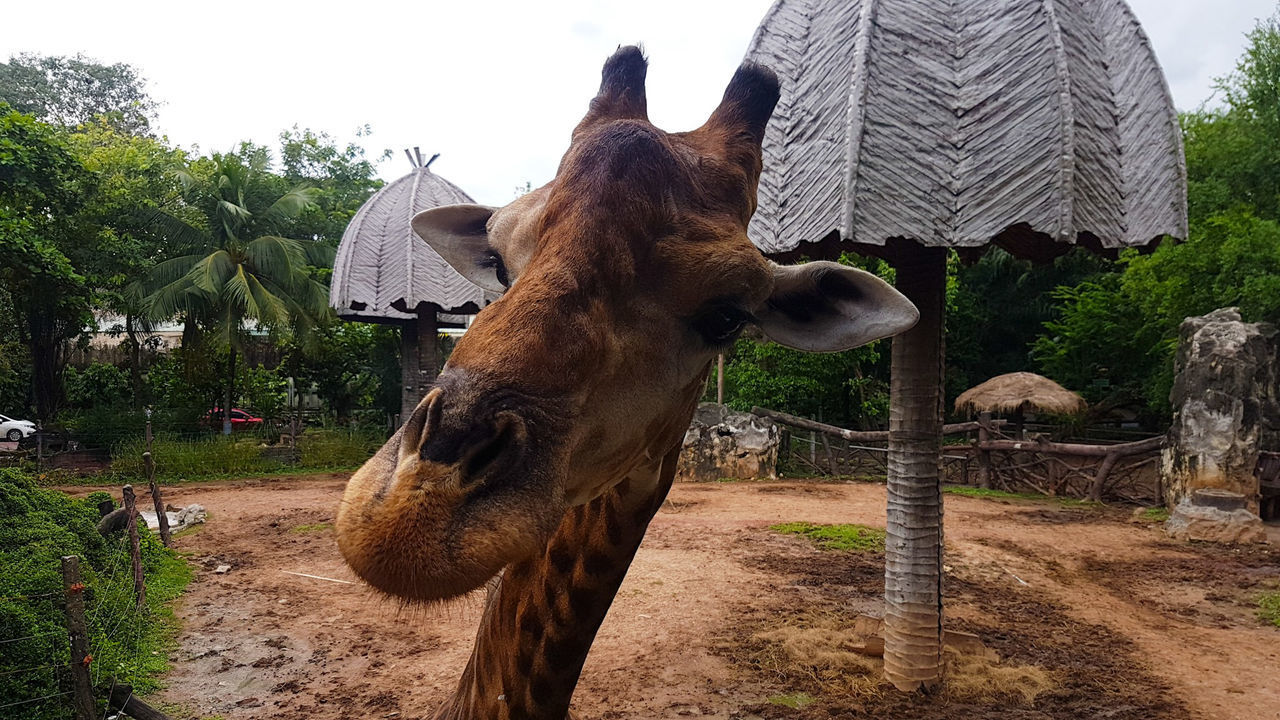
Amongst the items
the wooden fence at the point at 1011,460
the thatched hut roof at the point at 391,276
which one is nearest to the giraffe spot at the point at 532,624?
the thatched hut roof at the point at 391,276

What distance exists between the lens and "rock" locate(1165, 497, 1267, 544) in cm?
1041

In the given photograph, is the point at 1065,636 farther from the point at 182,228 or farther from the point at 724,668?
the point at 182,228

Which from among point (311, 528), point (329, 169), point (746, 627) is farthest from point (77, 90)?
point (746, 627)

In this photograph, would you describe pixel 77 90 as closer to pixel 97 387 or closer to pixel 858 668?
pixel 97 387

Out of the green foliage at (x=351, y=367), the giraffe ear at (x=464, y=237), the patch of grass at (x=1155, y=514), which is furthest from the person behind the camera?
the green foliage at (x=351, y=367)

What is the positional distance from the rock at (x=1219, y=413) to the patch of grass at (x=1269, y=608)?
409cm

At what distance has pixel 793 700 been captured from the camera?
481cm

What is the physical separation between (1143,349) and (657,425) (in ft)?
73.9

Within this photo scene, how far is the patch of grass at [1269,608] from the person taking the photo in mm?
7051

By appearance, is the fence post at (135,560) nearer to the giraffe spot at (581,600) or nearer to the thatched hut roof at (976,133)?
the giraffe spot at (581,600)

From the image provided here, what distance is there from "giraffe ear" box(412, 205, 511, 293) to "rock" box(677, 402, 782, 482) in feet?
44.3

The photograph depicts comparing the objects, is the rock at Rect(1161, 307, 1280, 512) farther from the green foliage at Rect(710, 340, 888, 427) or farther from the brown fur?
the brown fur

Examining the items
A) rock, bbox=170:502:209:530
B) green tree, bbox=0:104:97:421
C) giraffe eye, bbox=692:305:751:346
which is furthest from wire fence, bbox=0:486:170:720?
green tree, bbox=0:104:97:421

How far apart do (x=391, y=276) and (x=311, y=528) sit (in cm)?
466
